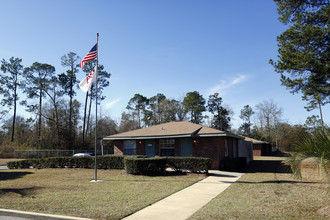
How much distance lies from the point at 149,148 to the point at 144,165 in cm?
650

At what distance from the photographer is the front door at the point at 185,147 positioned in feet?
63.4

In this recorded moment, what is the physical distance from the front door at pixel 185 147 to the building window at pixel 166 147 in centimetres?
72

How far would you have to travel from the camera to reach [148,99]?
59.2 meters

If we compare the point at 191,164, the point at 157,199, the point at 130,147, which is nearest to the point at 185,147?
the point at 191,164

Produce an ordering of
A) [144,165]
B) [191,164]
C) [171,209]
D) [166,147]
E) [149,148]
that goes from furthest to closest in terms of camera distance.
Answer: [149,148]
[166,147]
[191,164]
[144,165]
[171,209]

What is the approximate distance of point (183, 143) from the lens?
19656 mm

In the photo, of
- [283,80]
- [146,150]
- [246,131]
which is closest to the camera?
[283,80]

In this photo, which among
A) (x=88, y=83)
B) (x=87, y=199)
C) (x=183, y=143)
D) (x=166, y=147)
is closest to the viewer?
(x=87, y=199)

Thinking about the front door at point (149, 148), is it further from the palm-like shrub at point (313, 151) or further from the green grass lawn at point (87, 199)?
the palm-like shrub at point (313, 151)

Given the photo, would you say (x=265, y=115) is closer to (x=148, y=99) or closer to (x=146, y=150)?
(x=148, y=99)

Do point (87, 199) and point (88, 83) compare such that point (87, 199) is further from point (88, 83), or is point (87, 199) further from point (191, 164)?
point (191, 164)

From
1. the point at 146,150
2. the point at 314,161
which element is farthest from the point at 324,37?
the point at 146,150

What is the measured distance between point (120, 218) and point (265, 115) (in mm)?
65094

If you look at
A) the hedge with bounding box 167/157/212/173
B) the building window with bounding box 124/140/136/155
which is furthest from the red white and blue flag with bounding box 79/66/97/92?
the building window with bounding box 124/140/136/155
